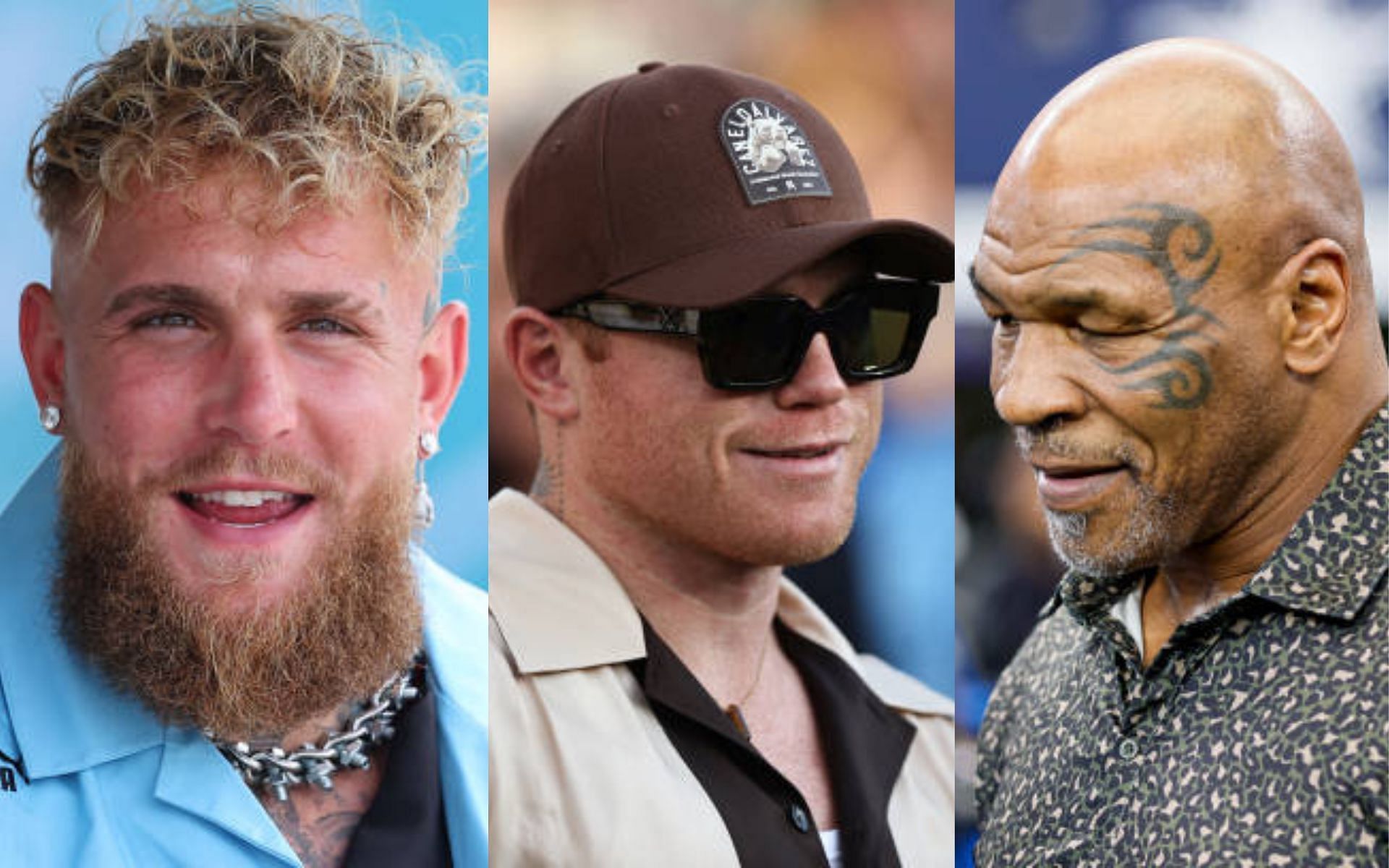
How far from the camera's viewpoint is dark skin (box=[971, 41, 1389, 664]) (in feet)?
7.22

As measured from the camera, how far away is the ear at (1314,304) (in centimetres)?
219

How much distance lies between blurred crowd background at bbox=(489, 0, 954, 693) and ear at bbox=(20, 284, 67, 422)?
0.62 m

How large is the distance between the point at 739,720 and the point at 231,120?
3.71 ft

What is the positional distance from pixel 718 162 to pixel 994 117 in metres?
0.63

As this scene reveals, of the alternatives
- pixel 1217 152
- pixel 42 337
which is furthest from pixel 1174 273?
pixel 42 337

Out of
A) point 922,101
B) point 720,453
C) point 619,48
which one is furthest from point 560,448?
point 922,101

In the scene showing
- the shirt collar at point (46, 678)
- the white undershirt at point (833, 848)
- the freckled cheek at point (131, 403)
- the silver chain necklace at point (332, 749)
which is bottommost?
the white undershirt at point (833, 848)

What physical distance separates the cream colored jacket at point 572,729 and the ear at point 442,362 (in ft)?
0.59

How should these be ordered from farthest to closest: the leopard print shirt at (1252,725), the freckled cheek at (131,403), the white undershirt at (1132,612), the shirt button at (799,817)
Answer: the shirt button at (799,817) < the white undershirt at (1132,612) < the freckled cheek at (131,403) < the leopard print shirt at (1252,725)

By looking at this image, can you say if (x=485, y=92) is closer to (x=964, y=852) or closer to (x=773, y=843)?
(x=773, y=843)

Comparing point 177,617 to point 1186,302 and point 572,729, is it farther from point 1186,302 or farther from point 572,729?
point 1186,302

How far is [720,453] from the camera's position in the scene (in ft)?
8.31

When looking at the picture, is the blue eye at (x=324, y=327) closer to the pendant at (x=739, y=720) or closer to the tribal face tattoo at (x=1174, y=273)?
the pendant at (x=739, y=720)

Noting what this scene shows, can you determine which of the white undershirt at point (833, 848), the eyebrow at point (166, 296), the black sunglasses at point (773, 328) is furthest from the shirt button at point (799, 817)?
the eyebrow at point (166, 296)
